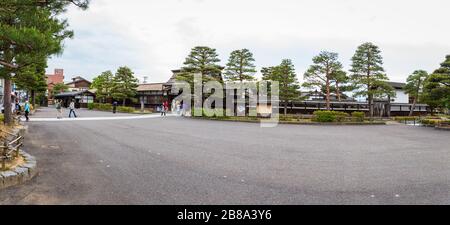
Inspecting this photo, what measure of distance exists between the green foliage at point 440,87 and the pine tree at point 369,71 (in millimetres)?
5441

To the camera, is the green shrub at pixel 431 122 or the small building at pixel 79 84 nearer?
the green shrub at pixel 431 122

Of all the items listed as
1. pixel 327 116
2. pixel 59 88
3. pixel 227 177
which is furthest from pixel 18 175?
pixel 59 88

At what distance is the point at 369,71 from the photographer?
26.9 meters

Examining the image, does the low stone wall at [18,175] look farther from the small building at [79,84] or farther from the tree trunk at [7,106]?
the small building at [79,84]

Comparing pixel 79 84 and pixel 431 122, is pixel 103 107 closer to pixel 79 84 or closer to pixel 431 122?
pixel 431 122

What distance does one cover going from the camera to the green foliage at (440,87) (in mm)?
19047

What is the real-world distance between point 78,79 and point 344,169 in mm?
78736

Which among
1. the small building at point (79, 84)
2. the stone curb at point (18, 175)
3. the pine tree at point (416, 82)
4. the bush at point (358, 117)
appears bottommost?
the stone curb at point (18, 175)

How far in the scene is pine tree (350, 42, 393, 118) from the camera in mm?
26078

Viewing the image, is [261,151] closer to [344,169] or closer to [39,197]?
→ [344,169]

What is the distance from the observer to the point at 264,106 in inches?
1105

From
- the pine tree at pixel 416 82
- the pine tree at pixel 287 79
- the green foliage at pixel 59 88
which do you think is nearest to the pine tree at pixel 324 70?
the pine tree at pixel 287 79

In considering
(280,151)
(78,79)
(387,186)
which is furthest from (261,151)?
(78,79)
